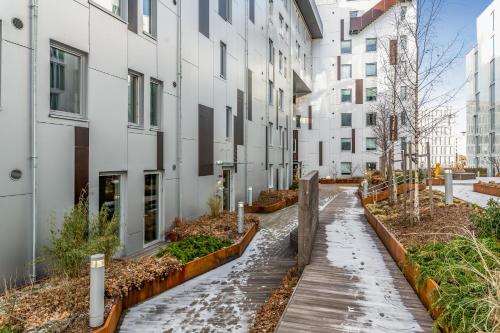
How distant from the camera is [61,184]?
7.28 m

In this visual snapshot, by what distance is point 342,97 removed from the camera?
37.5 metres

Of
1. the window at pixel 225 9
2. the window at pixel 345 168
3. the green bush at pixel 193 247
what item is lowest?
the green bush at pixel 193 247

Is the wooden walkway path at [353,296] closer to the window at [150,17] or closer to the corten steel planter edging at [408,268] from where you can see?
the corten steel planter edging at [408,268]

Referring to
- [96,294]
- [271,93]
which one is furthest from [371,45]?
[96,294]

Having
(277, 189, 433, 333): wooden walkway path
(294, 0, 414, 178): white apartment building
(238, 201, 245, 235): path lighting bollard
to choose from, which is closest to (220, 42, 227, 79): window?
(238, 201, 245, 235): path lighting bollard

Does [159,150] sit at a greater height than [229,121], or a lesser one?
lesser

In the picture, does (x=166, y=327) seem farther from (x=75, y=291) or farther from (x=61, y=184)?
(x=61, y=184)

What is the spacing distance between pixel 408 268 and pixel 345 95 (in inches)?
1321

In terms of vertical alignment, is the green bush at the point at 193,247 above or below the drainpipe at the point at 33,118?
below

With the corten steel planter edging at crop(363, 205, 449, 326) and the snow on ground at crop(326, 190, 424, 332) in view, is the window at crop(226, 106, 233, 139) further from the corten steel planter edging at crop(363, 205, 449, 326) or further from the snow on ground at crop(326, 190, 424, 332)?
the corten steel planter edging at crop(363, 205, 449, 326)

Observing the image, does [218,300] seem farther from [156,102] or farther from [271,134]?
[271,134]

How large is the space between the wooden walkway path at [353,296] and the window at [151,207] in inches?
202

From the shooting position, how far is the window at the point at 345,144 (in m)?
37.2

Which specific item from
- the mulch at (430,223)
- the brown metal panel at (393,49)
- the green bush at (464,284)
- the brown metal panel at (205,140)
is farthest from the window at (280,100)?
the green bush at (464,284)
